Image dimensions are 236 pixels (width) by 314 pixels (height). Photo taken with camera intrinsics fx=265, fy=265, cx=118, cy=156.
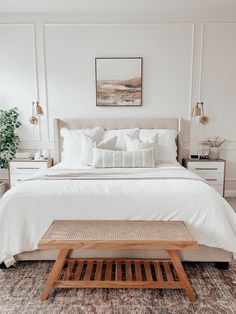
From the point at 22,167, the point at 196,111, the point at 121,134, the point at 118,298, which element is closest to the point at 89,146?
the point at 121,134

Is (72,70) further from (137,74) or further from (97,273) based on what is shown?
(97,273)

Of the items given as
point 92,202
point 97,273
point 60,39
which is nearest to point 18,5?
point 60,39

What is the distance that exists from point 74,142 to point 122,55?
1607mm

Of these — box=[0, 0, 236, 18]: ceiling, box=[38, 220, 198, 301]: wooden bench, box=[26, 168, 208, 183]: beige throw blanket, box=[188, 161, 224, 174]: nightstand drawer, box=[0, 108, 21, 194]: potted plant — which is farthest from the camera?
box=[0, 108, 21, 194]: potted plant

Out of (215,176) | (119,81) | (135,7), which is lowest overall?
(215,176)

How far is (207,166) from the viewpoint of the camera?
156 inches

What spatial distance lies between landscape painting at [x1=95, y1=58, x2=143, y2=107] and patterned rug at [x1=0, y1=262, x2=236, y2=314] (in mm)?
2819

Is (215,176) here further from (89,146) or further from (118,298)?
(118,298)

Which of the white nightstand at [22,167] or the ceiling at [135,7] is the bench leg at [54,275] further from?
the ceiling at [135,7]

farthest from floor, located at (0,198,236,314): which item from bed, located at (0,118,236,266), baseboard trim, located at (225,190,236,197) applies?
baseboard trim, located at (225,190,236,197)

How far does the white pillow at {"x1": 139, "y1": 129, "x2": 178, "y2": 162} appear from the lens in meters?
3.72

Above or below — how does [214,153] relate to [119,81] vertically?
below

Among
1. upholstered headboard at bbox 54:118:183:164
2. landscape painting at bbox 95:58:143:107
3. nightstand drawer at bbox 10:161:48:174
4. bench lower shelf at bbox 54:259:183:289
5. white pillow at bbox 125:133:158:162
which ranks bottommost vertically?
bench lower shelf at bbox 54:259:183:289

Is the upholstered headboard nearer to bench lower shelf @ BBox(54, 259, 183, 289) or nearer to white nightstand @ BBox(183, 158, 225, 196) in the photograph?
white nightstand @ BBox(183, 158, 225, 196)
